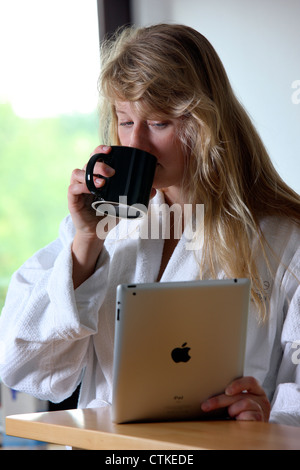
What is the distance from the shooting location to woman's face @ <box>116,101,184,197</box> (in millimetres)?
1367

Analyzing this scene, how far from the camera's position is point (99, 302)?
4.40 feet

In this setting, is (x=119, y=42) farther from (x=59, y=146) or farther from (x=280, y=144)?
(x=59, y=146)

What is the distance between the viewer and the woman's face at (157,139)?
1.37 meters

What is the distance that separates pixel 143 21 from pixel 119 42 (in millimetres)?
783

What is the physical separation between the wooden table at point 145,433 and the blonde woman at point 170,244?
315 millimetres

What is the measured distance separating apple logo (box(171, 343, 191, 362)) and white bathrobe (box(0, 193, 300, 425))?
327 millimetres

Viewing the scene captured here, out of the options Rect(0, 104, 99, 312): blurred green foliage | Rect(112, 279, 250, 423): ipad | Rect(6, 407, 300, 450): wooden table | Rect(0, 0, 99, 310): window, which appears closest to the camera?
Rect(6, 407, 300, 450): wooden table

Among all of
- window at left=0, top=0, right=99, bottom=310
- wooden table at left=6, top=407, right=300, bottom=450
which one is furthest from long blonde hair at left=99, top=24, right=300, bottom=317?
window at left=0, top=0, right=99, bottom=310

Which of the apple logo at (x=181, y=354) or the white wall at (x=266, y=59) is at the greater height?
the white wall at (x=266, y=59)

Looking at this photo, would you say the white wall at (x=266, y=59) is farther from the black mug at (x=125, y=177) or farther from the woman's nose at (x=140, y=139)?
the black mug at (x=125, y=177)

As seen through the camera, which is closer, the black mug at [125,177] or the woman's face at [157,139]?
the black mug at [125,177]

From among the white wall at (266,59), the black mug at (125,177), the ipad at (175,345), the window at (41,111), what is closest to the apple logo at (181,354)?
the ipad at (175,345)

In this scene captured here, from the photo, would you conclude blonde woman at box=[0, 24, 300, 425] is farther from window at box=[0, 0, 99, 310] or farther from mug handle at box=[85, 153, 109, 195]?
window at box=[0, 0, 99, 310]

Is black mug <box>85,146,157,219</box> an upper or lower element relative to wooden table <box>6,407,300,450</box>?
upper
